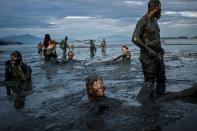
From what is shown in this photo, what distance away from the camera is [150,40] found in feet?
26.4

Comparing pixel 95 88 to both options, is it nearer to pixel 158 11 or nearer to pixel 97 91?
pixel 97 91

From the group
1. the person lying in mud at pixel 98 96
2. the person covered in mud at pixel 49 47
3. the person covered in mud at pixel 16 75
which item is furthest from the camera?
the person covered in mud at pixel 49 47

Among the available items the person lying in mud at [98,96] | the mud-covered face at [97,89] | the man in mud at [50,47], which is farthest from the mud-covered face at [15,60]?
the man in mud at [50,47]

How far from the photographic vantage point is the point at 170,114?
634 centimetres

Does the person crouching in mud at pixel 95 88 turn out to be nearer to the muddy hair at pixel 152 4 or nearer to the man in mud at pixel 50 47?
the muddy hair at pixel 152 4

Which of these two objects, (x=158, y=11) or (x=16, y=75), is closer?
(x=158, y=11)

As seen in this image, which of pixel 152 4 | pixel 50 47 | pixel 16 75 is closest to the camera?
pixel 152 4

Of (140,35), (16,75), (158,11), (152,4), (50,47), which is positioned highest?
(152,4)

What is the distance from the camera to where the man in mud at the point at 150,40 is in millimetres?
7863

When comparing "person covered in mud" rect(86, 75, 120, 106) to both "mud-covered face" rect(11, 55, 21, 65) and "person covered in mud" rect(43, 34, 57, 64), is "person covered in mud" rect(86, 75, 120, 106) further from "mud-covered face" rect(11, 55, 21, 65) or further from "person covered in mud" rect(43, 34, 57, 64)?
"person covered in mud" rect(43, 34, 57, 64)

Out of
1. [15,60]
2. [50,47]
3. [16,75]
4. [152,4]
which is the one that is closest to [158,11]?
[152,4]

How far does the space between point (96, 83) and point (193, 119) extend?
2035 millimetres

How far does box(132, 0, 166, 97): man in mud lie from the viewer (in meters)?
7.86

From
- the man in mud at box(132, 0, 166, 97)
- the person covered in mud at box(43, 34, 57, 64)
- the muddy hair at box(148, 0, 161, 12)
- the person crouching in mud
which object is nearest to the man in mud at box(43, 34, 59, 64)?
the person covered in mud at box(43, 34, 57, 64)
